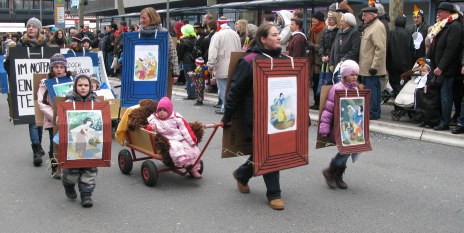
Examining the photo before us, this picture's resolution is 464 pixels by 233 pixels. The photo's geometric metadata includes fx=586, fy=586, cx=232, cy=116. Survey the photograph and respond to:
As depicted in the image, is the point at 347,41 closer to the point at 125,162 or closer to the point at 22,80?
the point at 125,162

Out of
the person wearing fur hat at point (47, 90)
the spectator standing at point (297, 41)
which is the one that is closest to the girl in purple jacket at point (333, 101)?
the person wearing fur hat at point (47, 90)

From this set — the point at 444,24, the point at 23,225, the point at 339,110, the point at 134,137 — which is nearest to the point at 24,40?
the point at 134,137

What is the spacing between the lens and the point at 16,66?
7668 mm

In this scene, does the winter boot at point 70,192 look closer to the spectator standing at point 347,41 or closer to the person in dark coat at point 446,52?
the spectator standing at point 347,41

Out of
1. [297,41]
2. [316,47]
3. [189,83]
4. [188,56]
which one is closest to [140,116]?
[297,41]

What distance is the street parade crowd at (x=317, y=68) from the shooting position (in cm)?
564

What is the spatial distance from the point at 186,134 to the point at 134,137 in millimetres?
725

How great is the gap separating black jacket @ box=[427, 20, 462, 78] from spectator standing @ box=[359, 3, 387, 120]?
37.9 inches

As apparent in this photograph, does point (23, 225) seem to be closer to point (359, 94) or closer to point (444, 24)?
point (359, 94)

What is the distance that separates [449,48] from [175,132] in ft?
16.0

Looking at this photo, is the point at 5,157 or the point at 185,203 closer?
the point at 185,203

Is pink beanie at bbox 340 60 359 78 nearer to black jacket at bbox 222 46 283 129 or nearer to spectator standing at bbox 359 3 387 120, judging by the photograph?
black jacket at bbox 222 46 283 129

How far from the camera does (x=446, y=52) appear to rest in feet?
29.6

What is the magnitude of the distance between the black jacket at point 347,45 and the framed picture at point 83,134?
5520mm
